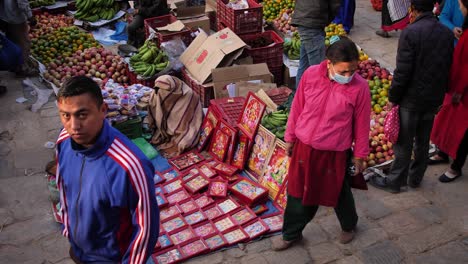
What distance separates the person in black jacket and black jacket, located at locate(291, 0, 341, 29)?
1.73 m

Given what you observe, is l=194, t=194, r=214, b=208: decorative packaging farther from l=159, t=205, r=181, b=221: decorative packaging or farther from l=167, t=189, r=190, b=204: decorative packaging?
l=159, t=205, r=181, b=221: decorative packaging

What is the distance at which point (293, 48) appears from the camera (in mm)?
7449

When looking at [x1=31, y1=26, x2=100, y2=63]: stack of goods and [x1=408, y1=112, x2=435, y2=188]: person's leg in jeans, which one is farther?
[x1=31, y1=26, x2=100, y2=63]: stack of goods

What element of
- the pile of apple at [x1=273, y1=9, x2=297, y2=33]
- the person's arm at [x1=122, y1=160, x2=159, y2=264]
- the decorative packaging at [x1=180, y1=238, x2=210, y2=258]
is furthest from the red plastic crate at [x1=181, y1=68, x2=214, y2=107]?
the person's arm at [x1=122, y1=160, x2=159, y2=264]

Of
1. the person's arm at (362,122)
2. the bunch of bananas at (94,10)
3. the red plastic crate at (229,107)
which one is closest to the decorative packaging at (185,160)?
the red plastic crate at (229,107)

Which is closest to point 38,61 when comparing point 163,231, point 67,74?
point 67,74

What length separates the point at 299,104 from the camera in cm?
366

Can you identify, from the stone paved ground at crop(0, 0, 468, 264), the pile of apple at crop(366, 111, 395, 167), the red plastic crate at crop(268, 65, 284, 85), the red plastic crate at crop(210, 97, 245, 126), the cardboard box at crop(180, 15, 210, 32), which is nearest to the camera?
the stone paved ground at crop(0, 0, 468, 264)

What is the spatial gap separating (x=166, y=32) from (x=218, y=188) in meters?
3.23

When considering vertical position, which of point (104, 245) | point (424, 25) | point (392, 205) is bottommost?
point (392, 205)

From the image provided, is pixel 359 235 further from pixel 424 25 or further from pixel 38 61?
pixel 38 61

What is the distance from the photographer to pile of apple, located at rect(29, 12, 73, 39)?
846 cm

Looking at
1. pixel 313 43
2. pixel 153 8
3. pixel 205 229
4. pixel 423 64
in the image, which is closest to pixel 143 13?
pixel 153 8

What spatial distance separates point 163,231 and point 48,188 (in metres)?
1.42
